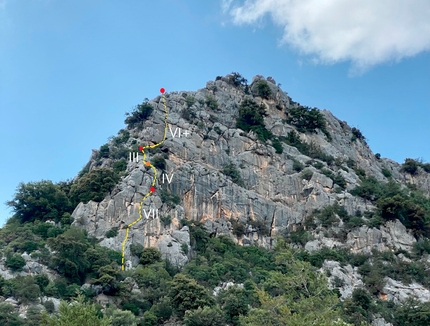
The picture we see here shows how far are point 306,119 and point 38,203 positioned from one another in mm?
44708

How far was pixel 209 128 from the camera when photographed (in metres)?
75.0

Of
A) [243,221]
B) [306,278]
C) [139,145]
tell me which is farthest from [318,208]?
[306,278]

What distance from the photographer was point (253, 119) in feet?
263

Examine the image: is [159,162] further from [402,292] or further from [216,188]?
[402,292]

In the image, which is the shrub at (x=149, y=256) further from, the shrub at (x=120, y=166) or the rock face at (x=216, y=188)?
the shrub at (x=120, y=166)

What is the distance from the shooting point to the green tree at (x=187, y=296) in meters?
43.8

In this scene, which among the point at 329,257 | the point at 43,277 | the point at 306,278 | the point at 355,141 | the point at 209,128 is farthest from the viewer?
the point at 355,141

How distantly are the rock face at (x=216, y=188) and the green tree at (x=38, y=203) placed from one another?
262 centimetres

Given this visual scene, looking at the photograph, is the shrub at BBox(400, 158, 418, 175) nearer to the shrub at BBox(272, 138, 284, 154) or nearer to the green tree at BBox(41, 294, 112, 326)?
the shrub at BBox(272, 138, 284, 154)

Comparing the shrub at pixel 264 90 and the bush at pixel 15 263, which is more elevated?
the shrub at pixel 264 90

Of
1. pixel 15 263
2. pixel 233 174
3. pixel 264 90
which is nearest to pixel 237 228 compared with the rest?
pixel 233 174

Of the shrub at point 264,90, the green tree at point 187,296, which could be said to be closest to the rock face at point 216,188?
the shrub at point 264,90

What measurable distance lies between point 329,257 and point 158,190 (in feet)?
66.8

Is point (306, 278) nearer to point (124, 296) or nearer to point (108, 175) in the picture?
point (124, 296)
